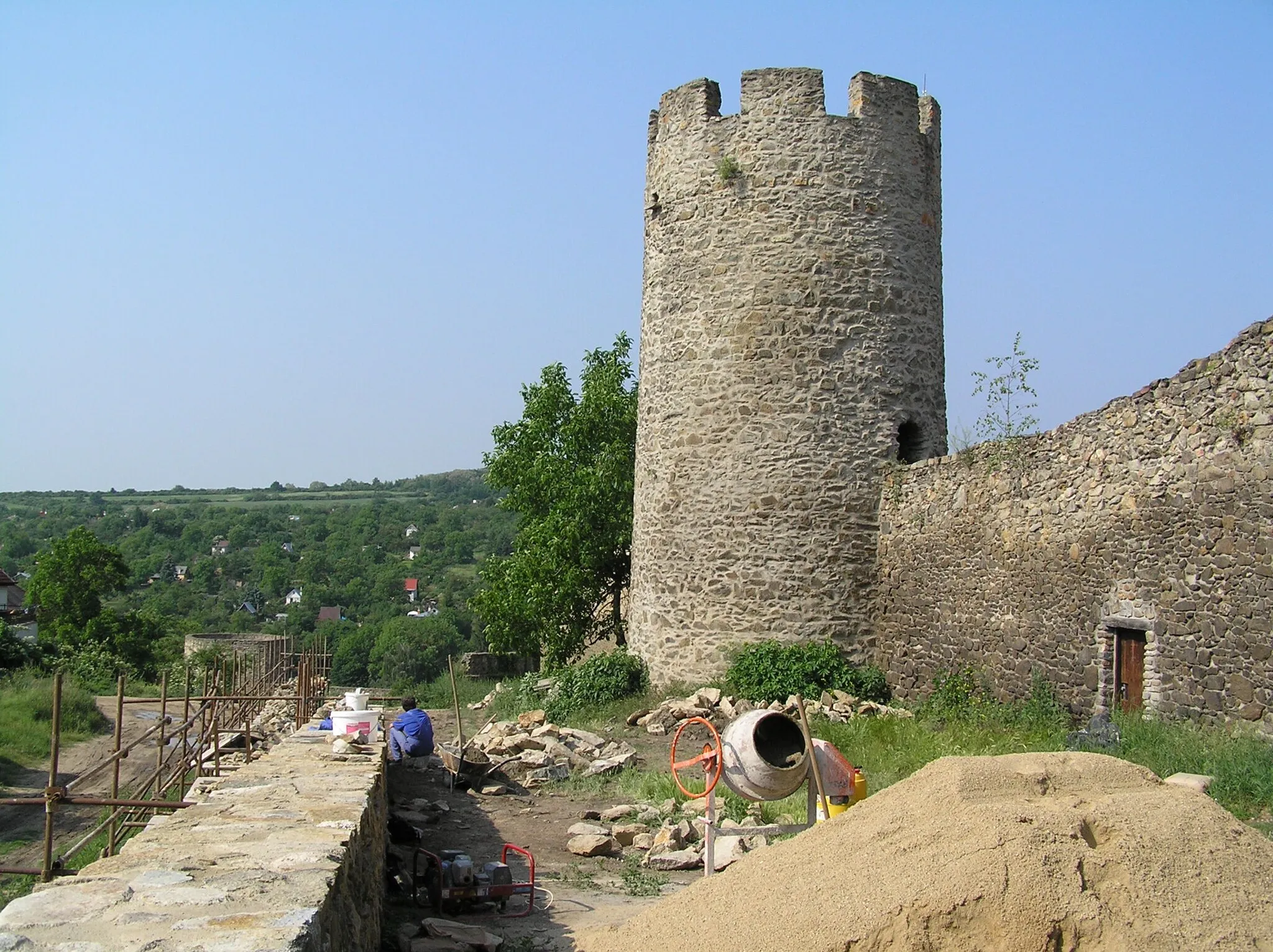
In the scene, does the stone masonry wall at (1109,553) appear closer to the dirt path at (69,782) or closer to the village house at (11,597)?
the dirt path at (69,782)

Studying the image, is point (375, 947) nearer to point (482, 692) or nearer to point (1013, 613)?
point (1013, 613)

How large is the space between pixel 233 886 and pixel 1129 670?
8553 mm

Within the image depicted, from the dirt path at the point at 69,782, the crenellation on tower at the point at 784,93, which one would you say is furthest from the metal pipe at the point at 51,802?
the crenellation on tower at the point at 784,93

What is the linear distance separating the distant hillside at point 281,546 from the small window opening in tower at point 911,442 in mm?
33378

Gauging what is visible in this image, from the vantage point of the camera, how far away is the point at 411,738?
11.9 meters

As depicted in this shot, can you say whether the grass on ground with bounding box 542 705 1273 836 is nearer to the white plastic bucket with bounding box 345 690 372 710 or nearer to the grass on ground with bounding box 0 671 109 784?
the white plastic bucket with bounding box 345 690 372 710

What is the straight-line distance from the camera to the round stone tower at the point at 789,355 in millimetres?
14352

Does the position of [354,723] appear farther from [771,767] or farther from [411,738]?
[771,767]

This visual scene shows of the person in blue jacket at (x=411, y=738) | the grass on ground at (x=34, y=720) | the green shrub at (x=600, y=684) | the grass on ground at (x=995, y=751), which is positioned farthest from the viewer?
the grass on ground at (x=34, y=720)

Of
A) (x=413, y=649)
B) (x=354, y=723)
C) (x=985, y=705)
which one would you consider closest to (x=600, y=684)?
(x=985, y=705)

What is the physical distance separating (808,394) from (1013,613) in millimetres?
3462

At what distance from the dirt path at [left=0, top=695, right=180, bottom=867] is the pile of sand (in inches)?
309

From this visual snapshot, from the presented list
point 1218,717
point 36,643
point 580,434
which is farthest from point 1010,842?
point 36,643

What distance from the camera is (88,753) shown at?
22.0 meters
